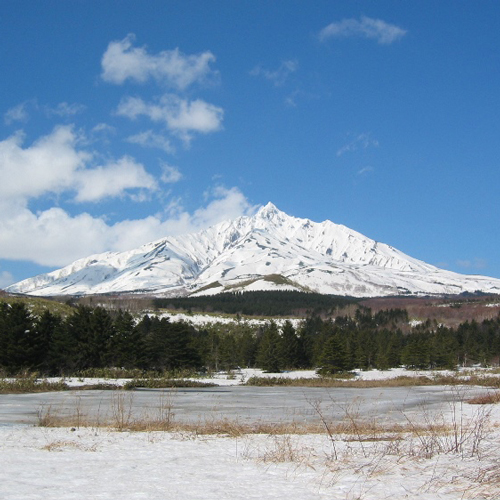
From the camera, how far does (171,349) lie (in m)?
56.9

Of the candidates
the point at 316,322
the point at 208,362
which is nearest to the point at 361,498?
the point at 208,362

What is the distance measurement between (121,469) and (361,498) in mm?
3568

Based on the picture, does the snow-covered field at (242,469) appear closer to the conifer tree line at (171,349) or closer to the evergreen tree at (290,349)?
the conifer tree line at (171,349)

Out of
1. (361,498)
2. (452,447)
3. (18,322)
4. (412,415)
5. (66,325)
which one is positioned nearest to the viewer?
(361,498)

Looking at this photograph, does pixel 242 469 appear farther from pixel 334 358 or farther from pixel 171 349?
pixel 334 358

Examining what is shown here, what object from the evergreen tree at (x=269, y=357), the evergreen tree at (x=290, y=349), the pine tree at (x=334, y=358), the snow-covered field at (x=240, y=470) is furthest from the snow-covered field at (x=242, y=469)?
the evergreen tree at (x=290, y=349)

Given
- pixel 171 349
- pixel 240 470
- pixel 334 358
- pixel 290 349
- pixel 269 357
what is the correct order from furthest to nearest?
1. pixel 290 349
2. pixel 269 357
3. pixel 334 358
4. pixel 171 349
5. pixel 240 470

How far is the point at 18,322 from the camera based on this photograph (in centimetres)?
4400

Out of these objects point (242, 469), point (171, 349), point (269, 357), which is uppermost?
point (242, 469)

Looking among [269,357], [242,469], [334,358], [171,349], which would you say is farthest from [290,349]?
[242,469]

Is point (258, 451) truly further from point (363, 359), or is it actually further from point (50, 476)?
point (363, 359)

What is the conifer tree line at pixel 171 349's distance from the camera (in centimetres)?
4446

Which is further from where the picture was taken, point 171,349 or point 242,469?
point 171,349

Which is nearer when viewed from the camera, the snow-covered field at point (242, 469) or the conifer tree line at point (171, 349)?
the snow-covered field at point (242, 469)
